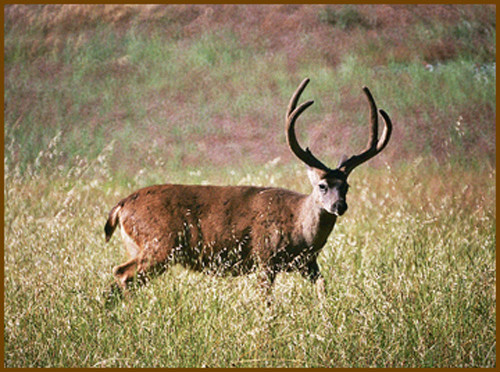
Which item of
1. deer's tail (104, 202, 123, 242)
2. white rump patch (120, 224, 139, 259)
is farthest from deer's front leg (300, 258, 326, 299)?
deer's tail (104, 202, 123, 242)

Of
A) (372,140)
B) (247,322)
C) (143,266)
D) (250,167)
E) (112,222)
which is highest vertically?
(372,140)

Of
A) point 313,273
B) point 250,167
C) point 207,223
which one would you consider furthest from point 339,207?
point 250,167

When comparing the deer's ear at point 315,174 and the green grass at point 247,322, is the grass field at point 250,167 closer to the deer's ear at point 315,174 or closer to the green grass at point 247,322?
the green grass at point 247,322

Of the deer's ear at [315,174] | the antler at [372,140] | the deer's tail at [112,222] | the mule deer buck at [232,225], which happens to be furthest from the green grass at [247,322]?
the antler at [372,140]

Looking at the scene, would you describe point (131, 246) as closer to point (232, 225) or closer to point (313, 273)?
point (232, 225)

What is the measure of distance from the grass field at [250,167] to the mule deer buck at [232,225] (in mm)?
173

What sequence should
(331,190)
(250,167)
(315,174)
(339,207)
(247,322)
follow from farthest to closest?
(250,167) < (315,174) < (331,190) < (339,207) < (247,322)

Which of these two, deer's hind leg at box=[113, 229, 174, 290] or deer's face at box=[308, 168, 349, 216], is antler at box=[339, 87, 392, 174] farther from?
deer's hind leg at box=[113, 229, 174, 290]

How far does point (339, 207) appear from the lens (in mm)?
3895

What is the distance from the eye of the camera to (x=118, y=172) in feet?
28.3

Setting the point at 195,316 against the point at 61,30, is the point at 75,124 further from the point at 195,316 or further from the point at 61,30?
the point at 195,316

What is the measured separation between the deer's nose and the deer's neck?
24cm

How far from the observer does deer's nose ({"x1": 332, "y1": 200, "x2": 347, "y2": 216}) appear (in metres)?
3.88

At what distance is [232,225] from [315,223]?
558 millimetres
